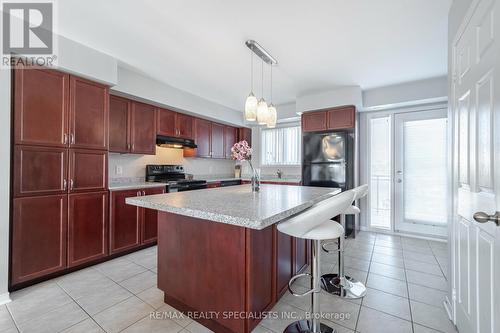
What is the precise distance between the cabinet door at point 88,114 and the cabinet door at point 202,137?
1840 millimetres

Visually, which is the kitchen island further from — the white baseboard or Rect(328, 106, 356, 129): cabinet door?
Rect(328, 106, 356, 129): cabinet door

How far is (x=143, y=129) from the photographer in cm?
348

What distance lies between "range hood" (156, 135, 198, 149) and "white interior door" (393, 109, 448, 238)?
149 inches

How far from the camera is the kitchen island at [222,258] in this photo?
1.39 meters

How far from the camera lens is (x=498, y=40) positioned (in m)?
0.98

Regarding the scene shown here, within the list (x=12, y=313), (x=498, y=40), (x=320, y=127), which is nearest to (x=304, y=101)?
(x=320, y=127)

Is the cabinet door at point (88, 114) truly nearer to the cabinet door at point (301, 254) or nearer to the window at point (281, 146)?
the cabinet door at point (301, 254)

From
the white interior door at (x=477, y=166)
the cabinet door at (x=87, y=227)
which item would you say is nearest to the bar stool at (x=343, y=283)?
the white interior door at (x=477, y=166)

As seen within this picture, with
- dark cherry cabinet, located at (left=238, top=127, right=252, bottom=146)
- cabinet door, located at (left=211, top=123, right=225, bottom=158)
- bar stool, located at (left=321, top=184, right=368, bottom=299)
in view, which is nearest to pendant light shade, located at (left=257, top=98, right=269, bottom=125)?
bar stool, located at (left=321, top=184, right=368, bottom=299)

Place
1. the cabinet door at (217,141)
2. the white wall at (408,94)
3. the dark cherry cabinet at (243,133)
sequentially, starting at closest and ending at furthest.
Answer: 1. the white wall at (408,94)
2. the cabinet door at (217,141)
3. the dark cherry cabinet at (243,133)

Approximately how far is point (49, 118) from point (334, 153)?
3992 mm

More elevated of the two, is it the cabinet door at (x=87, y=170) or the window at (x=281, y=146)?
the window at (x=281, y=146)

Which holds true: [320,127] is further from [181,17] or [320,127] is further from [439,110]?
[181,17]

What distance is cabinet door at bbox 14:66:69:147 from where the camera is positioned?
2105mm
